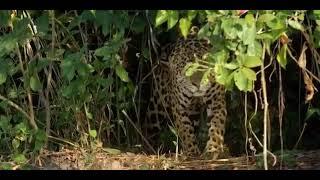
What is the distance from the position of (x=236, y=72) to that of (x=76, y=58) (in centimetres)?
125

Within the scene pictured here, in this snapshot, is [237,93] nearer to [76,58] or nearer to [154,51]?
[154,51]

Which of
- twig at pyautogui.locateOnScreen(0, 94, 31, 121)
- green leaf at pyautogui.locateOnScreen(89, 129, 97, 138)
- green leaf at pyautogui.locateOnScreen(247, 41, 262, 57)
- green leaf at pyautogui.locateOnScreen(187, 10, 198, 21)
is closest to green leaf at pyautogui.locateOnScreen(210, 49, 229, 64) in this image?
green leaf at pyautogui.locateOnScreen(247, 41, 262, 57)

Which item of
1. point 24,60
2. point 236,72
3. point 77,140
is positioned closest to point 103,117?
point 77,140

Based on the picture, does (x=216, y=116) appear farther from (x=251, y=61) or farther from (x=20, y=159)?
(x=251, y=61)

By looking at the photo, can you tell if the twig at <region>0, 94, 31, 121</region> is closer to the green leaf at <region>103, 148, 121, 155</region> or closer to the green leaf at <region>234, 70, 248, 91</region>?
the green leaf at <region>103, 148, 121, 155</region>

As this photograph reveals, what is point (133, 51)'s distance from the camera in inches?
237

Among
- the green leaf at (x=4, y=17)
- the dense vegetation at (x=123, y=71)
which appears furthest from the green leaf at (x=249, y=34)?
the green leaf at (x=4, y=17)

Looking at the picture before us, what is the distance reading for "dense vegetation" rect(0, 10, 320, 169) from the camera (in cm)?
355

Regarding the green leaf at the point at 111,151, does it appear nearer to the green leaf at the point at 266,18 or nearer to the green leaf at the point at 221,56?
the green leaf at the point at 221,56

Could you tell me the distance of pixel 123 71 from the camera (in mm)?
4656

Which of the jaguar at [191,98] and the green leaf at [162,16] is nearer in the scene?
the green leaf at [162,16]

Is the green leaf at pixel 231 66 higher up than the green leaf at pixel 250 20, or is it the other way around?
the green leaf at pixel 250 20

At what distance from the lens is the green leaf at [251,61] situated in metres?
3.50

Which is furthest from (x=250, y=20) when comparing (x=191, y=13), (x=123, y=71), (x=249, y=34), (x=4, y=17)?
(x=4, y=17)
